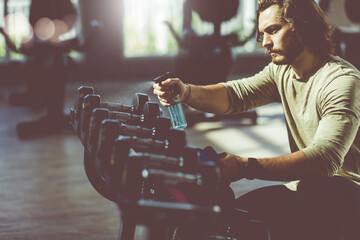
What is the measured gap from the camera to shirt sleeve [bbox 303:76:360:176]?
1056 mm

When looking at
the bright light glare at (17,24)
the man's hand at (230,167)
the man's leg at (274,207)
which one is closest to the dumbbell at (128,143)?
the man's hand at (230,167)

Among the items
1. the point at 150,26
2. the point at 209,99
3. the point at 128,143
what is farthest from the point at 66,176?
the point at 150,26

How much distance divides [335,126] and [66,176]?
194 centimetres

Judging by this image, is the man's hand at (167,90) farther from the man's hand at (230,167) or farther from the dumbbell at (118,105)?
the man's hand at (230,167)

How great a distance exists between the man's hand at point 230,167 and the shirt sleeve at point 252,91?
524mm

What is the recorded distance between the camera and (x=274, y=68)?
1.47 metres

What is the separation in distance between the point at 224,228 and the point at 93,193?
4.61 feet

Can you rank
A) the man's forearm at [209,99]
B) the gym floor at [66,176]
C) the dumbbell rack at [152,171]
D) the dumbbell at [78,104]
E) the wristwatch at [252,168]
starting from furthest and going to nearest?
the gym floor at [66,176]
the man's forearm at [209,99]
the dumbbell at [78,104]
the wristwatch at [252,168]
the dumbbell rack at [152,171]

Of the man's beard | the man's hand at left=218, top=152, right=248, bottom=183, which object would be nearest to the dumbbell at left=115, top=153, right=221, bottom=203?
the man's hand at left=218, top=152, right=248, bottom=183

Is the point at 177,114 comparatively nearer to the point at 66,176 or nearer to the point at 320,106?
the point at 320,106

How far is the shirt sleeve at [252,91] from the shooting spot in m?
1.50

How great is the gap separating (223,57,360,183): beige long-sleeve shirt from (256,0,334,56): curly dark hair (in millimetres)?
52

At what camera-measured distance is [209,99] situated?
148 centimetres

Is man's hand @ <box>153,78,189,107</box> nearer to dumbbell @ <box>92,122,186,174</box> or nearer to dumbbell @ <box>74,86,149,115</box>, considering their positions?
dumbbell @ <box>74,86,149,115</box>
